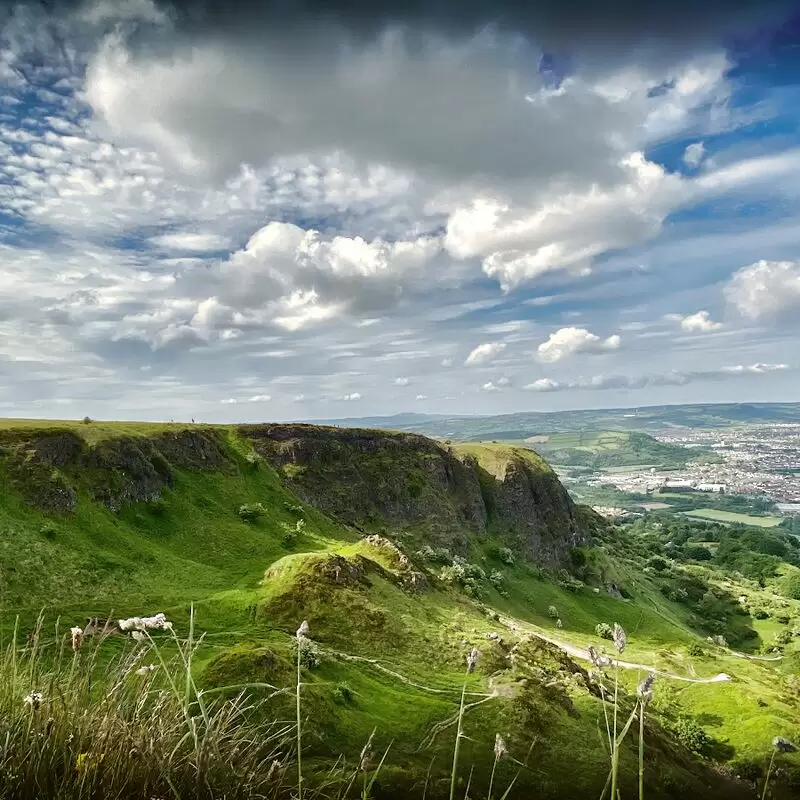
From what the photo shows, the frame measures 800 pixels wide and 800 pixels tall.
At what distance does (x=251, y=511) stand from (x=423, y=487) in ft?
142

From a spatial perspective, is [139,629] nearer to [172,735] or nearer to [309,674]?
[172,735]

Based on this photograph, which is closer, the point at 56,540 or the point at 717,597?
the point at 56,540

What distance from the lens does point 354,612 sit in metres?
34.3

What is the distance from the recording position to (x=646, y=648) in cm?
6825

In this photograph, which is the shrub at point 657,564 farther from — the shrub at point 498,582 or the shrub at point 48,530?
the shrub at point 48,530

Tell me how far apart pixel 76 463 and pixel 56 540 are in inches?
486

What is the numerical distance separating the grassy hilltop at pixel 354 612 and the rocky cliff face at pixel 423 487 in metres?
0.48

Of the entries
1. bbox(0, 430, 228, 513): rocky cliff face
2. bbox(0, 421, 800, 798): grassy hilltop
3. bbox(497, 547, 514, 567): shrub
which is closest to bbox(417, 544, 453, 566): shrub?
bbox(0, 421, 800, 798): grassy hilltop

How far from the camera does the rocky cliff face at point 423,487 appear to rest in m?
86.9

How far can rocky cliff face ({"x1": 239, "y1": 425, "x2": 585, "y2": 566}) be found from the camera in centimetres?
8694

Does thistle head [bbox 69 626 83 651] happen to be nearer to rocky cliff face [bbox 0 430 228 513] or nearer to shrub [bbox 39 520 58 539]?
shrub [bbox 39 520 58 539]

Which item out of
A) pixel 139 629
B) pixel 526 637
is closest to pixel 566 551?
pixel 526 637

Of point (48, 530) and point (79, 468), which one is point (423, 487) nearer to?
point (79, 468)

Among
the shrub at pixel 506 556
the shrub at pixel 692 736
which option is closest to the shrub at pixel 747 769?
the shrub at pixel 692 736
